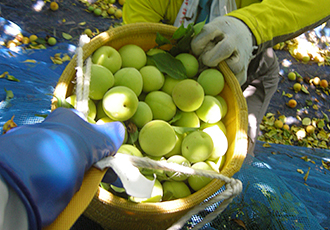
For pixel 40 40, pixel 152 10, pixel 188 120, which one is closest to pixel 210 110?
pixel 188 120

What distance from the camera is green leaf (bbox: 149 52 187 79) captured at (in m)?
1.12

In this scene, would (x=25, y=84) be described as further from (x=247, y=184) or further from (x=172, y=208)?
(x=247, y=184)

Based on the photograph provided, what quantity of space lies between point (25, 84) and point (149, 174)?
1.23 m

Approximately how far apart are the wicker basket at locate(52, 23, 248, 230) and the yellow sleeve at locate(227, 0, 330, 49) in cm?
26

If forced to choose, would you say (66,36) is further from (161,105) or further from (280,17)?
(280,17)

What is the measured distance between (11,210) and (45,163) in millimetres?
81

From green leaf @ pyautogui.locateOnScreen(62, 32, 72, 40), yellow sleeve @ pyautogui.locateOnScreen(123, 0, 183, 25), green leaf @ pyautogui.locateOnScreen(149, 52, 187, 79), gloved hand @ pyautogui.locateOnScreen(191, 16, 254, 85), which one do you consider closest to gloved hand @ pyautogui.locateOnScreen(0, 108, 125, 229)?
green leaf @ pyautogui.locateOnScreen(149, 52, 187, 79)

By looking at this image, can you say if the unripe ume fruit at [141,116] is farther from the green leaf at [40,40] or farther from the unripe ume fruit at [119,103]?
the green leaf at [40,40]

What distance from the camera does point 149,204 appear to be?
79cm

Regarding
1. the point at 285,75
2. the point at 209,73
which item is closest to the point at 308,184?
the point at 209,73

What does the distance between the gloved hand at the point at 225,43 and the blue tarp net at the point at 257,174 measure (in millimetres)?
587

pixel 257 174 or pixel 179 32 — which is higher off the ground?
pixel 179 32

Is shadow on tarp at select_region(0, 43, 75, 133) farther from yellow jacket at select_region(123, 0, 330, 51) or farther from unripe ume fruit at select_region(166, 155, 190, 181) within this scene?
yellow jacket at select_region(123, 0, 330, 51)

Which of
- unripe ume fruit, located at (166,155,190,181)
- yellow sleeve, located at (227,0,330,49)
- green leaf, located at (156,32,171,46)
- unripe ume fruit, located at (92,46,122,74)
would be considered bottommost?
unripe ume fruit, located at (166,155,190,181)
